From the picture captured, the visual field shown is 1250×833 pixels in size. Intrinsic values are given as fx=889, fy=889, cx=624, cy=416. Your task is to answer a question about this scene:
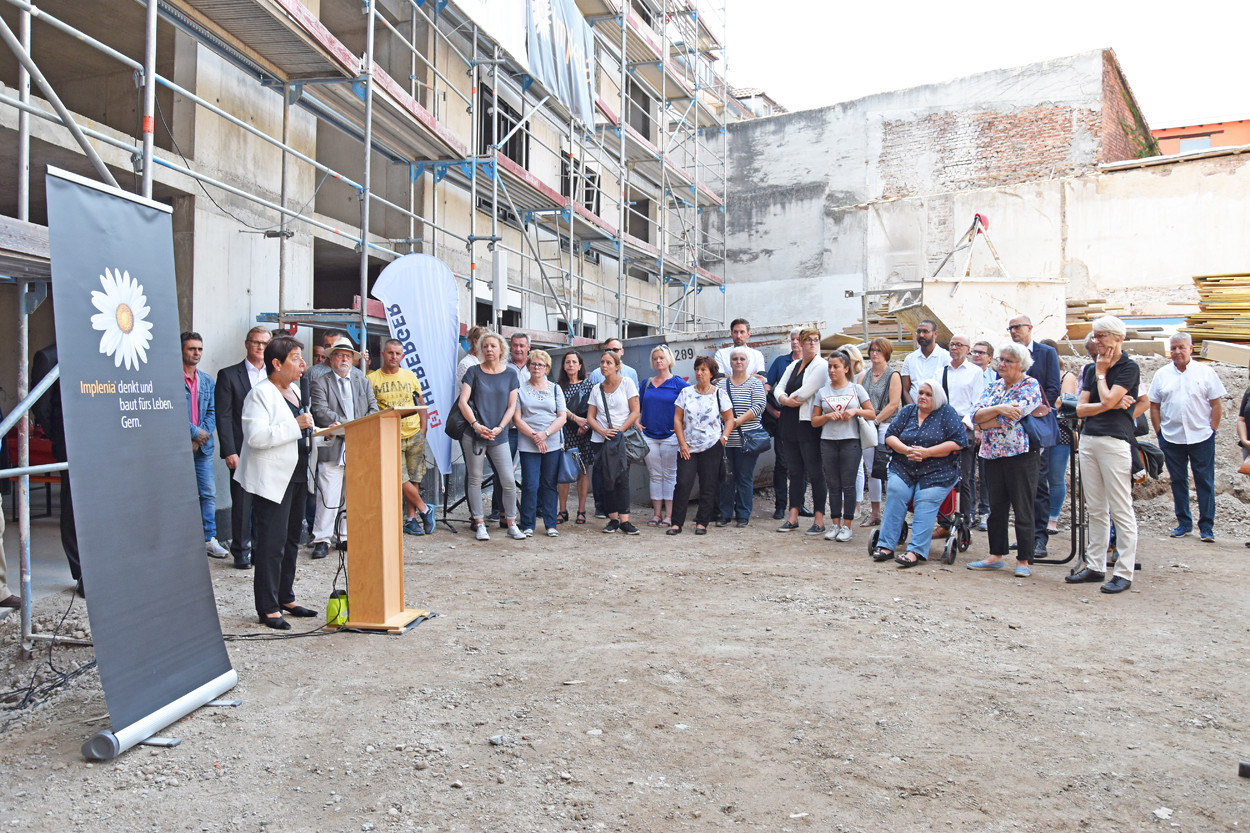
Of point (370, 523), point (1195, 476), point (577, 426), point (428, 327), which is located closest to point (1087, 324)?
point (1195, 476)

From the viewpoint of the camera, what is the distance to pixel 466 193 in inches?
527

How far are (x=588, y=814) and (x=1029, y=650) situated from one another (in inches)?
116

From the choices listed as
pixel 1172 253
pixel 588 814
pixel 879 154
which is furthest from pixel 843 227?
pixel 588 814

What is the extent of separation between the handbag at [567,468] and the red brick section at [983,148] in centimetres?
1670

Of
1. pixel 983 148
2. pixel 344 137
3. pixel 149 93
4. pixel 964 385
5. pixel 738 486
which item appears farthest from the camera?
pixel 983 148

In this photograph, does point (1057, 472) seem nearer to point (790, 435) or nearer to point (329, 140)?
point (790, 435)

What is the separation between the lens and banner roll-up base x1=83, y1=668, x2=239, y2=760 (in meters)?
3.24

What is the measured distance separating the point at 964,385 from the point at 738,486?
2464mm

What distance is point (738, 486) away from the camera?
9234 millimetres

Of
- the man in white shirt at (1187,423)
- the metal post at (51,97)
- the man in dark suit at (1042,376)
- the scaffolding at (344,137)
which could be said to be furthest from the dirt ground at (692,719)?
the man in white shirt at (1187,423)

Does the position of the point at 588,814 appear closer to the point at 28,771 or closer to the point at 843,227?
the point at 28,771

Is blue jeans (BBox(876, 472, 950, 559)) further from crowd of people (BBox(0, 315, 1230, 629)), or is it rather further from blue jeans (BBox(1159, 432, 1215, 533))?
blue jeans (BBox(1159, 432, 1215, 533))

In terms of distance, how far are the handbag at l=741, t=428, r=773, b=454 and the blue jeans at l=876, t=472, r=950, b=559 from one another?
6.13 feet

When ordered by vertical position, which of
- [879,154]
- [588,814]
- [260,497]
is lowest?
[588,814]
